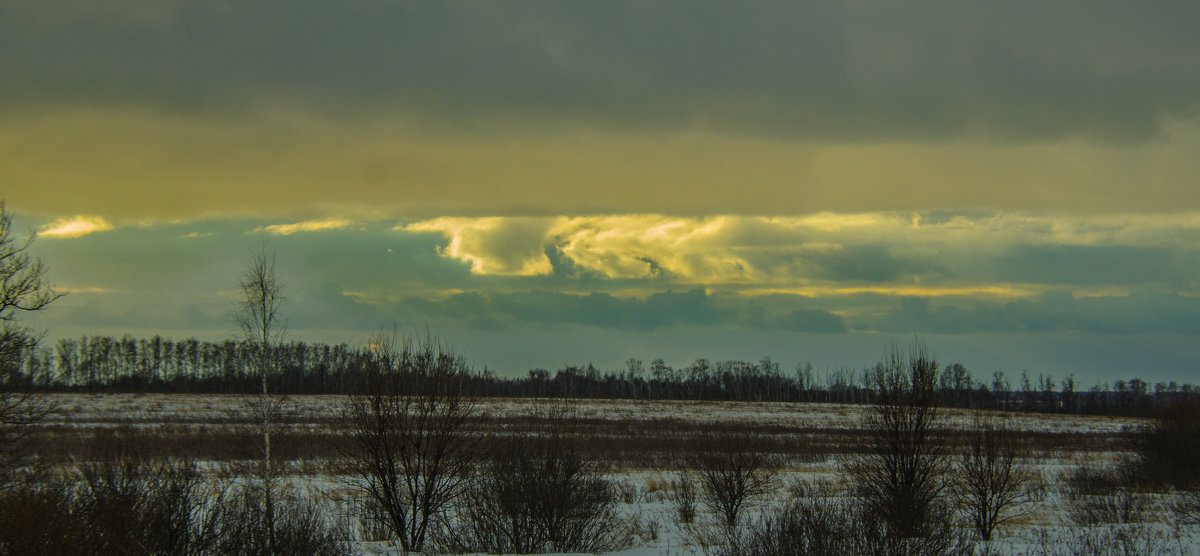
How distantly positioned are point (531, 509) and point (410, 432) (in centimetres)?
293

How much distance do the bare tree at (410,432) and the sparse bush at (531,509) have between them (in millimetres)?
702

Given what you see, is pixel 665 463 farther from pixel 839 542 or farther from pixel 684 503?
pixel 839 542

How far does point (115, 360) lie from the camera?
138750mm

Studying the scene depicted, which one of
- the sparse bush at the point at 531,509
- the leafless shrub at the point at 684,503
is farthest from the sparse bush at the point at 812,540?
the leafless shrub at the point at 684,503

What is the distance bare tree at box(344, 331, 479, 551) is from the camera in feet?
48.6

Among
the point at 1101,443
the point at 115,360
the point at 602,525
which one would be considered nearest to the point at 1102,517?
the point at 602,525

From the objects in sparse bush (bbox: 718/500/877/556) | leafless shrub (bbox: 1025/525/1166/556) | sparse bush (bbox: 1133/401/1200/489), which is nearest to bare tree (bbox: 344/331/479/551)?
sparse bush (bbox: 718/500/877/556)

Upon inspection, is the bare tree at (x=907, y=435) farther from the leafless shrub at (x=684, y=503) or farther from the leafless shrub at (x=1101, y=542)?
the leafless shrub at (x=684, y=503)

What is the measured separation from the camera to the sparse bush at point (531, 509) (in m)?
14.8

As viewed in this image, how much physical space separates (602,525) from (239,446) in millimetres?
26116

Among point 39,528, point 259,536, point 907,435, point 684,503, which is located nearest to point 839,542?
point 907,435

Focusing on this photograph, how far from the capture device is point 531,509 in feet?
48.5

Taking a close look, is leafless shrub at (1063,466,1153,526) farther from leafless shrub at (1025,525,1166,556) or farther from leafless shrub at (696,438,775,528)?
leafless shrub at (696,438,775,528)

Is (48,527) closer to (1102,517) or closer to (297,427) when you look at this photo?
(1102,517)
